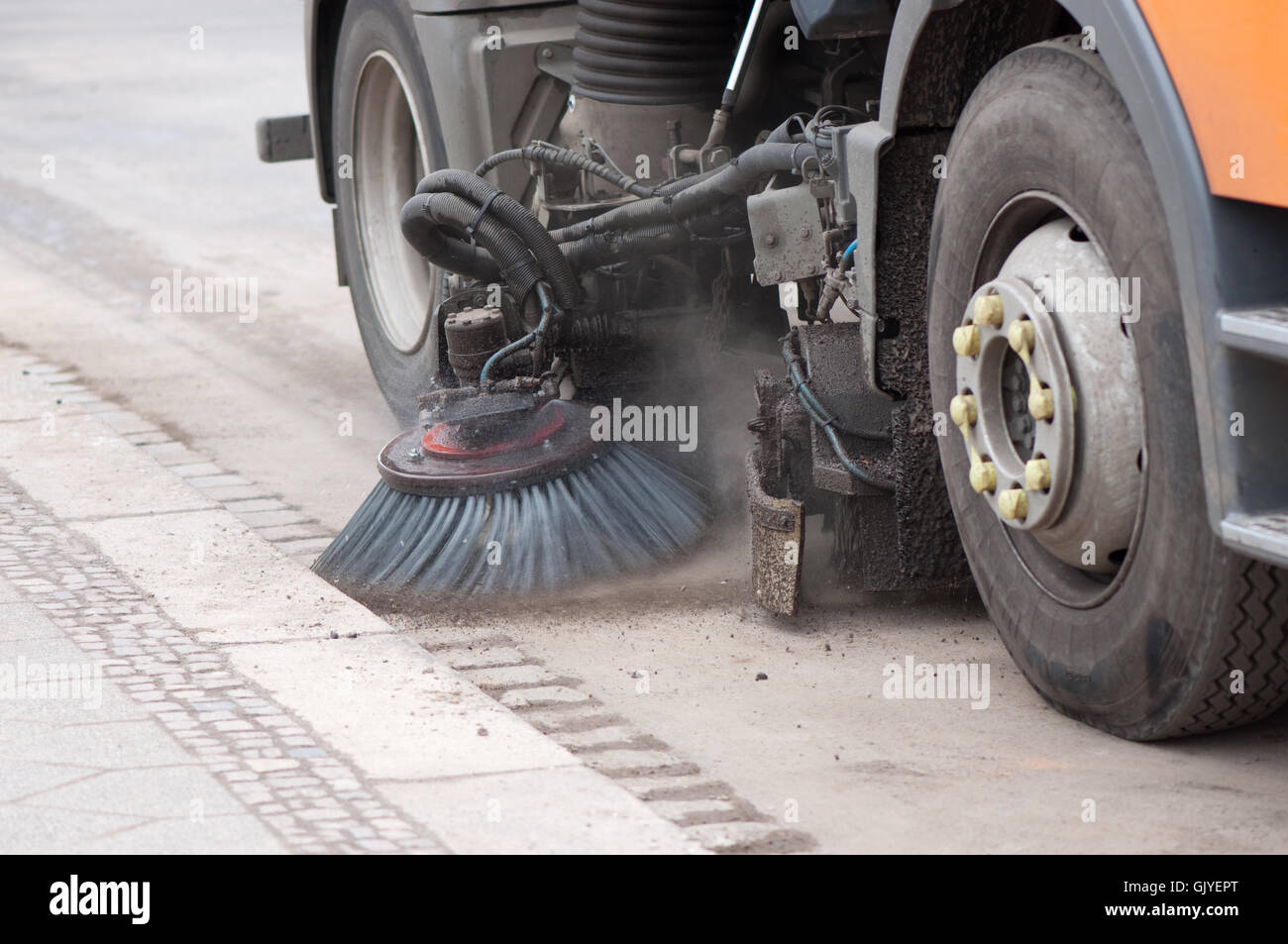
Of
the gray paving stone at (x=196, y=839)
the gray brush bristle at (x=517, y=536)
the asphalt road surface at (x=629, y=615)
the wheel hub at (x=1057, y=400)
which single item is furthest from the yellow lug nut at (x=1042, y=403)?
the gray brush bristle at (x=517, y=536)

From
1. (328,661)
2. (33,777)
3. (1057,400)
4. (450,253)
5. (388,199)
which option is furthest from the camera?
(388,199)

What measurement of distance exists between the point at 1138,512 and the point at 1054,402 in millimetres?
227

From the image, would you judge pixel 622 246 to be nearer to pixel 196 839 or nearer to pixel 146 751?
pixel 146 751

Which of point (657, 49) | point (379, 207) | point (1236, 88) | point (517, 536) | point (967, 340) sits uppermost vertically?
point (657, 49)

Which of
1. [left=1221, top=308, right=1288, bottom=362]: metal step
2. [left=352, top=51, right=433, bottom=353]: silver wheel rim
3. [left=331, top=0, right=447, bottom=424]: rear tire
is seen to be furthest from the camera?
[left=352, top=51, right=433, bottom=353]: silver wheel rim

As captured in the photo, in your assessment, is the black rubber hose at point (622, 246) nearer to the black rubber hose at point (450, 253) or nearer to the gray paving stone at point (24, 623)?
the black rubber hose at point (450, 253)

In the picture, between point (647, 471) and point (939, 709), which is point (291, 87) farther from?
point (939, 709)

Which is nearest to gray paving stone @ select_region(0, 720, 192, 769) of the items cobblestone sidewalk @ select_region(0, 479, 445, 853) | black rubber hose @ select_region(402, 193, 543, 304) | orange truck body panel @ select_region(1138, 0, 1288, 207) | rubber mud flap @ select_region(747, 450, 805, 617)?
cobblestone sidewalk @ select_region(0, 479, 445, 853)

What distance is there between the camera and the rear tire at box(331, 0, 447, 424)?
219 inches

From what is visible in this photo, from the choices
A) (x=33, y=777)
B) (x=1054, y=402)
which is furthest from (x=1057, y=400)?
(x=33, y=777)

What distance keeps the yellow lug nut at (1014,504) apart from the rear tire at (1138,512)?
0.14 m

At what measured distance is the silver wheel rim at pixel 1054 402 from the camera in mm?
2887

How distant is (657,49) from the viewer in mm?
4453

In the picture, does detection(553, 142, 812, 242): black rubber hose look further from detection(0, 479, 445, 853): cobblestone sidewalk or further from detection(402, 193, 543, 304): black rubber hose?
detection(0, 479, 445, 853): cobblestone sidewalk
